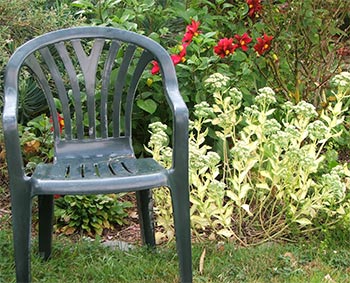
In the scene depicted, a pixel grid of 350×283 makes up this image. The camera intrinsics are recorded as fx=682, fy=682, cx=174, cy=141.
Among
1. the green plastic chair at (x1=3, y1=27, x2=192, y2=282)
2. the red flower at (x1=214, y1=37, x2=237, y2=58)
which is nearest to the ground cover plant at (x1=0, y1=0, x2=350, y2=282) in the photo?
the red flower at (x1=214, y1=37, x2=237, y2=58)

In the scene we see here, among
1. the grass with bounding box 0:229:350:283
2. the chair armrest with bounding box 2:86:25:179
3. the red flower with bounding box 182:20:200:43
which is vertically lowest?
the grass with bounding box 0:229:350:283

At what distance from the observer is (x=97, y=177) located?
2.45 m

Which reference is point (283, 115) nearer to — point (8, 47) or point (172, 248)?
point (172, 248)

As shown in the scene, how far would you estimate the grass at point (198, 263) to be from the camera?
2883 mm

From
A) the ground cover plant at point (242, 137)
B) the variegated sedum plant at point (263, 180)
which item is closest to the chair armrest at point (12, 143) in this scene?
the ground cover plant at point (242, 137)

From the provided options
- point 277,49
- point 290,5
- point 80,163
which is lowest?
point 80,163

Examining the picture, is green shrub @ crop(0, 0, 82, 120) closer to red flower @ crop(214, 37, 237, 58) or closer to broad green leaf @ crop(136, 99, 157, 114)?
broad green leaf @ crop(136, 99, 157, 114)

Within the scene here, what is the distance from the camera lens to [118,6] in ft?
13.4

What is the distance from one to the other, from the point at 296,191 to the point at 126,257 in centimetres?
92

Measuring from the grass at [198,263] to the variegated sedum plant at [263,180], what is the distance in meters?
0.12

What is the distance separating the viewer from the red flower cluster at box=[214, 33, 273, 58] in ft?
11.7

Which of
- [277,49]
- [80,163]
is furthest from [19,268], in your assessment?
[277,49]

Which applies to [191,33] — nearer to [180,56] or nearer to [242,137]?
[180,56]

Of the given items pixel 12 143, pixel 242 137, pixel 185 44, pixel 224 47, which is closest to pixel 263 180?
pixel 242 137
